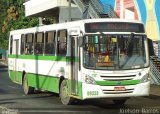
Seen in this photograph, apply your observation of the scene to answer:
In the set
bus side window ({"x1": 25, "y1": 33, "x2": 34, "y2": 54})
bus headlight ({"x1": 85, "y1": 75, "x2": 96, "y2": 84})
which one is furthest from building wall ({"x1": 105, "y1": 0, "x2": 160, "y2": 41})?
bus headlight ({"x1": 85, "y1": 75, "x2": 96, "y2": 84})

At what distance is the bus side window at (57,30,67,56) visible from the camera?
1756 cm

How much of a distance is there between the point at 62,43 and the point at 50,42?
1.28 metres

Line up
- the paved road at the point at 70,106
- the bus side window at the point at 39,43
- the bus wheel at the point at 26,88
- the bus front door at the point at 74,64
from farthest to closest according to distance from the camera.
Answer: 1. the bus wheel at the point at 26,88
2. the bus side window at the point at 39,43
3. the bus front door at the point at 74,64
4. the paved road at the point at 70,106

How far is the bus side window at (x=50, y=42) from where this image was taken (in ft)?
61.4

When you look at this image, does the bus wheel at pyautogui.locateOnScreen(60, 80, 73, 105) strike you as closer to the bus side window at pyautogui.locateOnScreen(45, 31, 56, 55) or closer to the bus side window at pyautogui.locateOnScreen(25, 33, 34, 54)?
the bus side window at pyautogui.locateOnScreen(45, 31, 56, 55)

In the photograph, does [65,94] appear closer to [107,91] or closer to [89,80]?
[89,80]

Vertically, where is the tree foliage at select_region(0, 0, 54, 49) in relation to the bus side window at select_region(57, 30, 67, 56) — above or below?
above

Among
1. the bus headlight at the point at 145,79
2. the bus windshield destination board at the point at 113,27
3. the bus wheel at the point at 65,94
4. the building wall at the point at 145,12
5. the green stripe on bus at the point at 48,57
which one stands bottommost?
the bus wheel at the point at 65,94

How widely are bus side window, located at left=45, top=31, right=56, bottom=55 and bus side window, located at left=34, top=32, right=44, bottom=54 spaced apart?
0.47 meters

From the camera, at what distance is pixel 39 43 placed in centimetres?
2023

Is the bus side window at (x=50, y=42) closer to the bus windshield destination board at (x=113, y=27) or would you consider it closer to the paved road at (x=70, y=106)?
the paved road at (x=70, y=106)

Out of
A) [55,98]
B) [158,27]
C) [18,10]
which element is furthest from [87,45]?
[18,10]

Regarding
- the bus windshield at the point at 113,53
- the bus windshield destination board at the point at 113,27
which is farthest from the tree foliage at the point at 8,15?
the bus windshield at the point at 113,53

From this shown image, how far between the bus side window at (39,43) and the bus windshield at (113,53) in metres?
4.31
